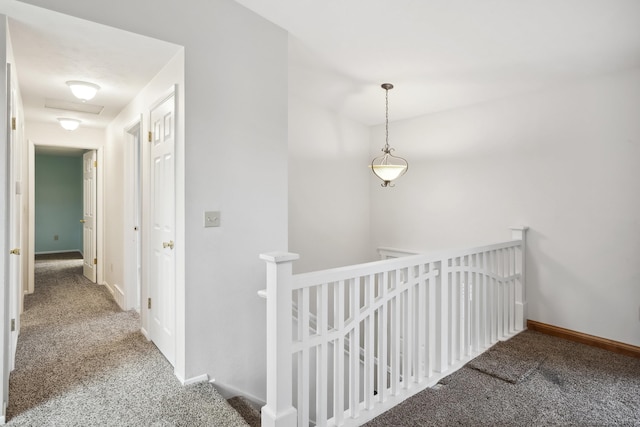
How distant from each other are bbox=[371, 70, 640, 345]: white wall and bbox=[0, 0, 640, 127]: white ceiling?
0.27 m

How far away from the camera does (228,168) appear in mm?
2543

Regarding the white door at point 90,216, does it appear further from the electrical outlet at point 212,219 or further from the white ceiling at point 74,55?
the electrical outlet at point 212,219

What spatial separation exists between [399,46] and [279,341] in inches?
94.4

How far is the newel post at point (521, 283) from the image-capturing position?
138 inches

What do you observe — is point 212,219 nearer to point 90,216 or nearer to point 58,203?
point 90,216

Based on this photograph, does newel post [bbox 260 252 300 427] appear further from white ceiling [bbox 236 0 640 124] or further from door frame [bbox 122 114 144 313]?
door frame [bbox 122 114 144 313]

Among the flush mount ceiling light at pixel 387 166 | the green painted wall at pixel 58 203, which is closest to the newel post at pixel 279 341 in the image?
the flush mount ceiling light at pixel 387 166

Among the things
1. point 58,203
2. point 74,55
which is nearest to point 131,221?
point 74,55

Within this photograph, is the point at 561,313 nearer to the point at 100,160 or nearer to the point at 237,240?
the point at 237,240

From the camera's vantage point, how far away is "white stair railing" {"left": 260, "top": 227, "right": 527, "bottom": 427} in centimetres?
178

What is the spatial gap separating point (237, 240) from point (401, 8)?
6.41ft

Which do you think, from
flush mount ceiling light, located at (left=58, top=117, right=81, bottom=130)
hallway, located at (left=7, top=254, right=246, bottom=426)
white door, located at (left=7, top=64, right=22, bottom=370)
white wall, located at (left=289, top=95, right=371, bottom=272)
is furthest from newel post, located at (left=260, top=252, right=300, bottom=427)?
flush mount ceiling light, located at (left=58, top=117, right=81, bottom=130)

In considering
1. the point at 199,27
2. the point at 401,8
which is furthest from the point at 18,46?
the point at 401,8

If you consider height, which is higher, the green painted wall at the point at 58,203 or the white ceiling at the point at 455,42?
the white ceiling at the point at 455,42
